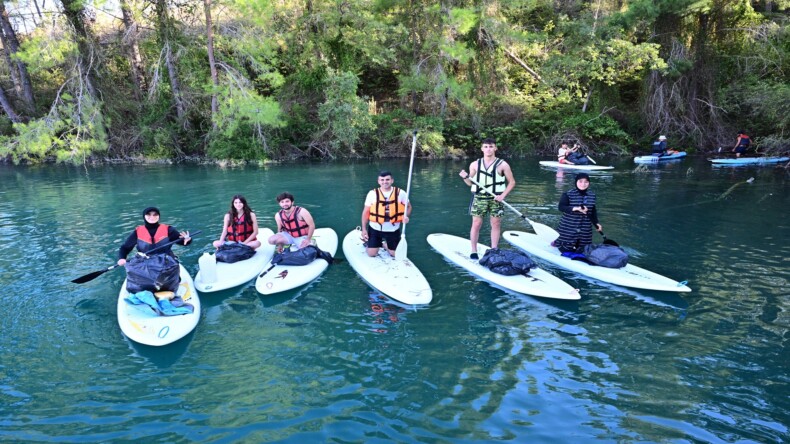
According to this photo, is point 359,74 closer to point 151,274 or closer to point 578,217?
point 578,217

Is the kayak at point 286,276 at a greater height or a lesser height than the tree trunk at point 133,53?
lesser

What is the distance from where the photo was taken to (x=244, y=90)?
19766 mm

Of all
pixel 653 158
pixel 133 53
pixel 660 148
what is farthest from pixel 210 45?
pixel 660 148

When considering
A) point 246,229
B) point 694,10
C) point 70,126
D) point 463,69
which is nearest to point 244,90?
point 70,126

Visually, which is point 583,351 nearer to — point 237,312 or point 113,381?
point 237,312

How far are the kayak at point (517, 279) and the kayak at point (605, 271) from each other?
0.66 m

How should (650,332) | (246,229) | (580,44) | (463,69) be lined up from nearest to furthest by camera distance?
(650,332) < (246,229) < (580,44) < (463,69)

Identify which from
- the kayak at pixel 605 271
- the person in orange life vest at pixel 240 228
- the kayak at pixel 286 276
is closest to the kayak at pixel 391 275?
the kayak at pixel 286 276

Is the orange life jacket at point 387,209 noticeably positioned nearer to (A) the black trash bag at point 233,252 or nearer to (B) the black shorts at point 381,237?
(B) the black shorts at point 381,237

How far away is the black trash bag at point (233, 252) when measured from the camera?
287 inches

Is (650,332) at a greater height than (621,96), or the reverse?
(621,96)

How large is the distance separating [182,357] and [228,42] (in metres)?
18.7

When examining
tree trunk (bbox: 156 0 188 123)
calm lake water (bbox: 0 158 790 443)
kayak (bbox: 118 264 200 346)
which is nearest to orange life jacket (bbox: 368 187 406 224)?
calm lake water (bbox: 0 158 790 443)

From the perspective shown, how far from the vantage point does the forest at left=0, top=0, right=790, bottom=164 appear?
65.7ft
